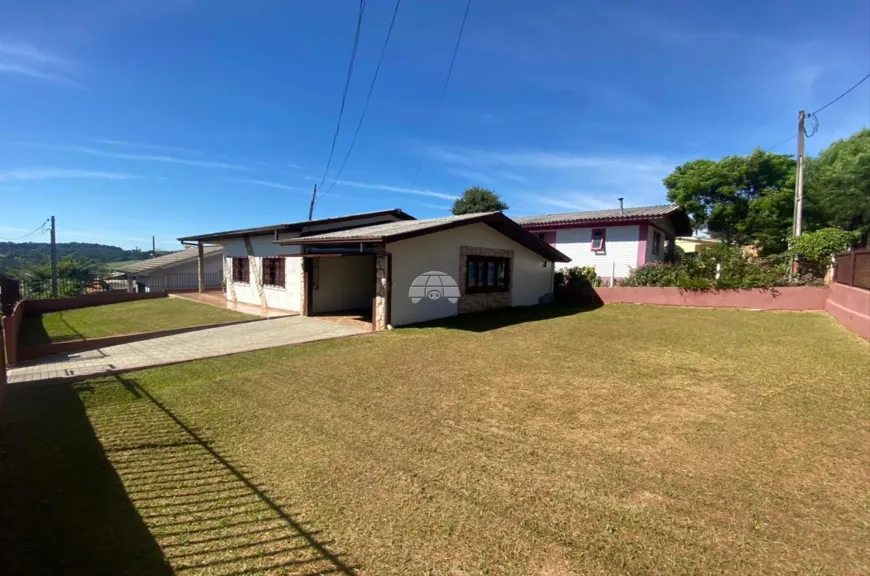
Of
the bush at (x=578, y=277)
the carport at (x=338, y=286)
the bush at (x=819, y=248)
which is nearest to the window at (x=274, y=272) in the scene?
the carport at (x=338, y=286)

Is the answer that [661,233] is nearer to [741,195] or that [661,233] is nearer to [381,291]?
[741,195]

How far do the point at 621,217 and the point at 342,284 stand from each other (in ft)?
45.1

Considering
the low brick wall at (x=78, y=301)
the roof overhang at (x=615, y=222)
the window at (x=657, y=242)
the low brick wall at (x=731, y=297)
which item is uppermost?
the roof overhang at (x=615, y=222)

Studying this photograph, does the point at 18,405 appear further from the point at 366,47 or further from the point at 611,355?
the point at 611,355

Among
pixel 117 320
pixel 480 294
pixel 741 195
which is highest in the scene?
pixel 741 195

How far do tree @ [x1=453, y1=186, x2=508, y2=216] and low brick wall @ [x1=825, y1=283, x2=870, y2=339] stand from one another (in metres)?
26.6

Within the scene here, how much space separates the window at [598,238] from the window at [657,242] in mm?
2529

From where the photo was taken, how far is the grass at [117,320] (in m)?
12.3

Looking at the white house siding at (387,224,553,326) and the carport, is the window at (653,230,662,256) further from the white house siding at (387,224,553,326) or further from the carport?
the carport

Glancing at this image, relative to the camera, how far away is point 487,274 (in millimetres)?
15289

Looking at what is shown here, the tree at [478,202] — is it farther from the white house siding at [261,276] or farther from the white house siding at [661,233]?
the white house siding at [261,276]

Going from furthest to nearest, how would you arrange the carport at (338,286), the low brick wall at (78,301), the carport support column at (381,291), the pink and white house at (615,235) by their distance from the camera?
the pink and white house at (615,235)
the low brick wall at (78,301)
the carport at (338,286)
the carport support column at (381,291)

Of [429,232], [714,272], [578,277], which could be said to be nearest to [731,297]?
[714,272]

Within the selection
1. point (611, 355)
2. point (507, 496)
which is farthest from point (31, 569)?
point (611, 355)
